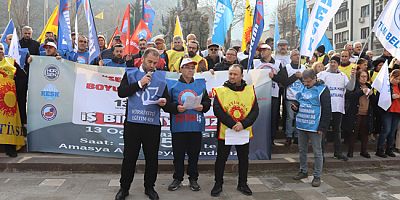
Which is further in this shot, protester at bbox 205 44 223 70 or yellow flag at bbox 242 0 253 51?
yellow flag at bbox 242 0 253 51

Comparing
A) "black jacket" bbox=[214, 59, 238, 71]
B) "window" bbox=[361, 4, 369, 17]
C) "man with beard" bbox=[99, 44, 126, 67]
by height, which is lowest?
"black jacket" bbox=[214, 59, 238, 71]

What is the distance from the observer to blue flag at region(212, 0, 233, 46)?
8703 mm

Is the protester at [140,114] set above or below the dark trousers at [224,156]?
above

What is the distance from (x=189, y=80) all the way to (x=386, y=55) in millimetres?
5251

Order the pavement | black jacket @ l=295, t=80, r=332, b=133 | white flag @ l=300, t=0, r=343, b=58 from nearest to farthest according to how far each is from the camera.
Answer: the pavement < black jacket @ l=295, t=80, r=332, b=133 < white flag @ l=300, t=0, r=343, b=58

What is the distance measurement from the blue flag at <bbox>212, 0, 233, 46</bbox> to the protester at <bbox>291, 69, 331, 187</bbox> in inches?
119

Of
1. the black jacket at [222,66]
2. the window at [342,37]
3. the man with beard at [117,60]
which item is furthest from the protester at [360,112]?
the window at [342,37]

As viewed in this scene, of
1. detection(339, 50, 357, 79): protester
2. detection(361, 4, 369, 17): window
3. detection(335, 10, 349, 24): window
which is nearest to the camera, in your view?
detection(339, 50, 357, 79): protester

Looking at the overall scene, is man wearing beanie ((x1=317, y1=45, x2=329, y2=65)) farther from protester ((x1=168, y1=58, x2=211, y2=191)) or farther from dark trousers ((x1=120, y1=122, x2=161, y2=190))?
dark trousers ((x1=120, y1=122, x2=161, y2=190))

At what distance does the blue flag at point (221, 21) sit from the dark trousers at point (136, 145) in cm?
398

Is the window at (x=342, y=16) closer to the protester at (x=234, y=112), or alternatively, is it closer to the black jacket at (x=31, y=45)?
the black jacket at (x=31, y=45)

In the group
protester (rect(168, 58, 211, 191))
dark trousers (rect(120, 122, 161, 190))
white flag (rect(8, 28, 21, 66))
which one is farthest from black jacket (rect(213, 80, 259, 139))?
white flag (rect(8, 28, 21, 66))

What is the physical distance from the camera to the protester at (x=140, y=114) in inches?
197

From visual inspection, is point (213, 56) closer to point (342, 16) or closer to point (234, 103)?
point (234, 103)
